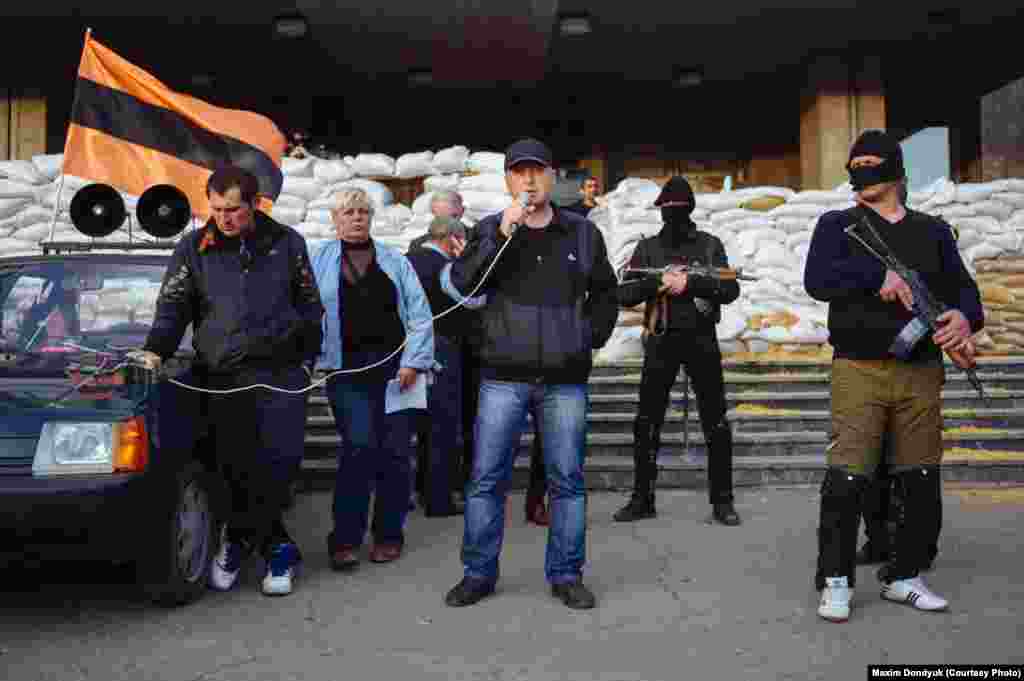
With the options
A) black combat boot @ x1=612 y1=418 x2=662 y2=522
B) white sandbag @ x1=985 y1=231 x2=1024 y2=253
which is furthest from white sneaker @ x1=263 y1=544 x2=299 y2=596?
white sandbag @ x1=985 y1=231 x2=1024 y2=253

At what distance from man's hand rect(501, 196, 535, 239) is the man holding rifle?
1226mm

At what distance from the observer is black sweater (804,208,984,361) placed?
3.97 meters

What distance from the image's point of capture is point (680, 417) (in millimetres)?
7852

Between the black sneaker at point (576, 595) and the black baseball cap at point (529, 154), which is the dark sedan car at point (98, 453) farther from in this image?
the black baseball cap at point (529, 154)

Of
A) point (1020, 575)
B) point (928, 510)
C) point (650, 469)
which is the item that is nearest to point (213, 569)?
point (650, 469)

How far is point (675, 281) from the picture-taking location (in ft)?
18.6

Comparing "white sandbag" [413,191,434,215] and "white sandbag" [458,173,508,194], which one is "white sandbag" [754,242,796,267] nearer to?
"white sandbag" [458,173,508,194]

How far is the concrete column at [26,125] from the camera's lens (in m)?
14.2

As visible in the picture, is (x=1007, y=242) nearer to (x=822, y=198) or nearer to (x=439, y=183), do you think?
(x=822, y=198)

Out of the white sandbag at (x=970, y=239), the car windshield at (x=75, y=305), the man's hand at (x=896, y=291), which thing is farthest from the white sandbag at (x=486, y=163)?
the man's hand at (x=896, y=291)

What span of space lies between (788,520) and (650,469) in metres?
0.85

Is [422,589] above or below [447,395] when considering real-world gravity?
below

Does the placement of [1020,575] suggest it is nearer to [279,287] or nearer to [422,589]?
[422,589]

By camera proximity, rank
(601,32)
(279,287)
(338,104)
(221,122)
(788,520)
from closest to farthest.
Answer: (279,287) < (788,520) < (221,122) < (601,32) < (338,104)
